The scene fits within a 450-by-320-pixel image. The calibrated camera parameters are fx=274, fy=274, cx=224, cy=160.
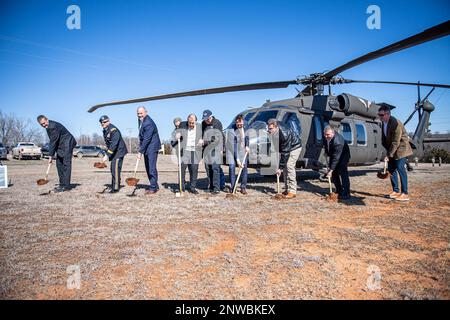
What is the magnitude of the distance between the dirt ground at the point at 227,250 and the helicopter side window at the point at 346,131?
4.07 metres

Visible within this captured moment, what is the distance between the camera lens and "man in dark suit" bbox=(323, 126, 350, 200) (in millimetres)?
6398

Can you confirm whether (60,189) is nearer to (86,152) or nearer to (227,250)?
(227,250)

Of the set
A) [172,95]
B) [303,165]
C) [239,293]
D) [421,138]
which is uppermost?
[172,95]

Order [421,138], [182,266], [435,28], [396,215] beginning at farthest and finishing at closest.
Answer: [421,138] → [396,215] → [435,28] → [182,266]

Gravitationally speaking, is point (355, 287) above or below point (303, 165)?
below

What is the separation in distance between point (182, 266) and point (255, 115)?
6.44m

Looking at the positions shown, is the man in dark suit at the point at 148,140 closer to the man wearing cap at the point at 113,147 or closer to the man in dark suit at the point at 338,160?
the man wearing cap at the point at 113,147

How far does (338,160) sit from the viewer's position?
6.45 metres

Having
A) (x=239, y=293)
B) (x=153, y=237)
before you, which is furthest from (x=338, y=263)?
(x=153, y=237)

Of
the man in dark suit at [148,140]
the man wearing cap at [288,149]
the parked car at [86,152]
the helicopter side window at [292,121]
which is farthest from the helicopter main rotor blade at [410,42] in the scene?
the parked car at [86,152]

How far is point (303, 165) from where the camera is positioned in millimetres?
8164

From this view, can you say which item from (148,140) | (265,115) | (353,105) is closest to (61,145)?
(148,140)

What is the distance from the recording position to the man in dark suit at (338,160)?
21.0 ft

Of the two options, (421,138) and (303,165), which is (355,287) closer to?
(303,165)
